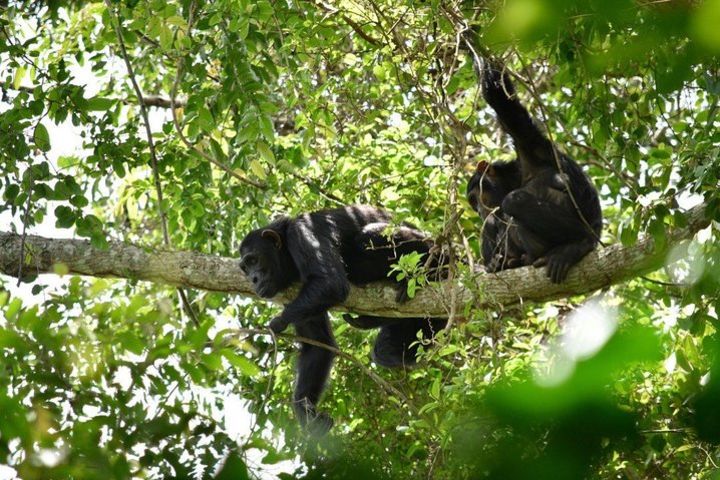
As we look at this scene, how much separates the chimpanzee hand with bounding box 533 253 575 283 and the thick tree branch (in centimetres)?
5

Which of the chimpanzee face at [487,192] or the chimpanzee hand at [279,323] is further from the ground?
the chimpanzee face at [487,192]

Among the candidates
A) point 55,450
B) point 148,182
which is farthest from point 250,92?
point 55,450

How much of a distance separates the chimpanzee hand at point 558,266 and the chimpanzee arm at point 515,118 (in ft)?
3.14

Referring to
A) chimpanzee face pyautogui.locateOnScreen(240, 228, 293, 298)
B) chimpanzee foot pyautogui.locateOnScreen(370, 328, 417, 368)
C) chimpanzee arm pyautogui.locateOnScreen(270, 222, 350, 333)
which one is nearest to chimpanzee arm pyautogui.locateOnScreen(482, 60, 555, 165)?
chimpanzee arm pyautogui.locateOnScreen(270, 222, 350, 333)

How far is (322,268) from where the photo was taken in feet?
25.2

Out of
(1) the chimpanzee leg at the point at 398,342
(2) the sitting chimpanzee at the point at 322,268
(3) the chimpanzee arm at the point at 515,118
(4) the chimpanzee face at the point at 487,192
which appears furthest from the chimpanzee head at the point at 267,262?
(3) the chimpanzee arm at the point at 515,118

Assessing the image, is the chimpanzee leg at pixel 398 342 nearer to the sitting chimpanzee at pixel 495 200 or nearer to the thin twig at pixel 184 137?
the sitting chimpanzee at pixel 495 200

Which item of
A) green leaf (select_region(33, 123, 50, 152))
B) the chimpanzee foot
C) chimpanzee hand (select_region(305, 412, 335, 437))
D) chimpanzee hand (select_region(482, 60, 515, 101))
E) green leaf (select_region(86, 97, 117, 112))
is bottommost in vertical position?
chimpanzee hand (select_region(305, 412, 335, 437))

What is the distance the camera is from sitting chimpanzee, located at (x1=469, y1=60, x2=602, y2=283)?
7.05 metres

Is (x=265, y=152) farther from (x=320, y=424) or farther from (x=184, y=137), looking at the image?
(x=320, y=424)

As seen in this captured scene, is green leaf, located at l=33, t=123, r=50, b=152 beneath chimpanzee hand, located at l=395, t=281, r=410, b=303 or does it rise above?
above

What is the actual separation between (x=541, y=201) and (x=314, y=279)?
7.09 feet

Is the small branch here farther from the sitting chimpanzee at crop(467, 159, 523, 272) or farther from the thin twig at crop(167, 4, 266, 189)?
the sitting chimpanzee at crop(467, 159, 523, 272)

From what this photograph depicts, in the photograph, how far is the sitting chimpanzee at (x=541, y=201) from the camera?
7.05 meters
